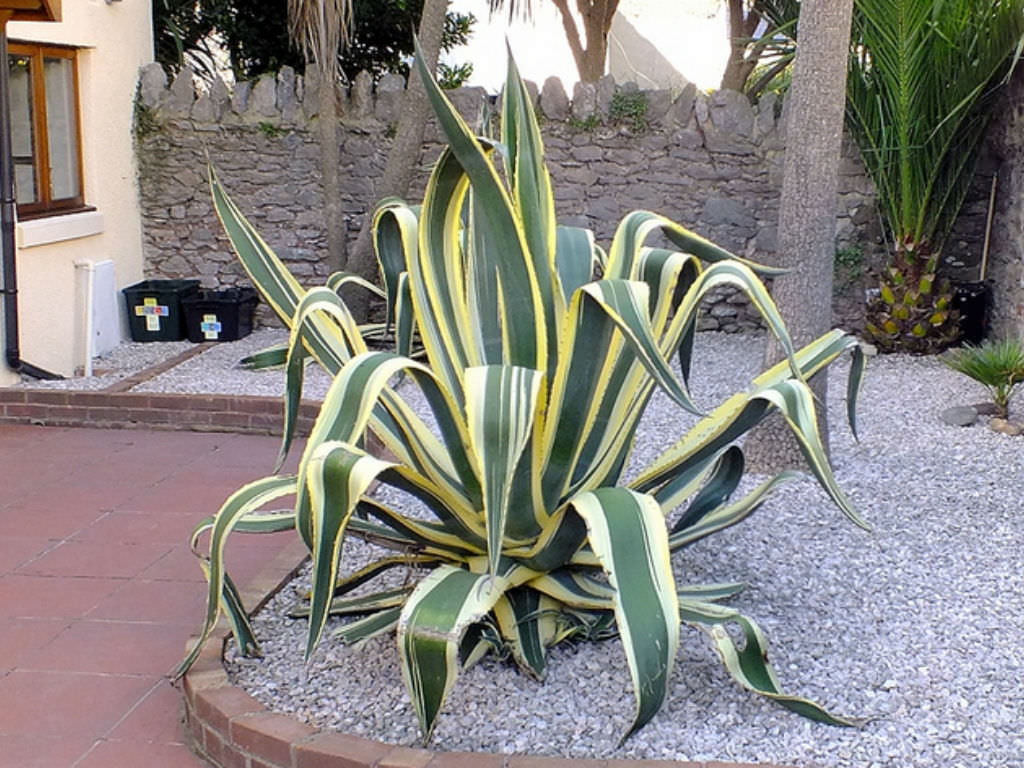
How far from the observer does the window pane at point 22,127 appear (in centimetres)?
722

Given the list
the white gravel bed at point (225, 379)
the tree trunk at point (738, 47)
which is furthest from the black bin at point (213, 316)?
the tree trunk at point (738, 47)

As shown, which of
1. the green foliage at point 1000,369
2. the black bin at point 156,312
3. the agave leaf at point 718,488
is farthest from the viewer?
the black bin at point 156,312

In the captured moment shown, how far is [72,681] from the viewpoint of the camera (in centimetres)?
339

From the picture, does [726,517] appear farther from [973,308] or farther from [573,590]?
[973,308]

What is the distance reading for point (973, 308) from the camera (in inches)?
321

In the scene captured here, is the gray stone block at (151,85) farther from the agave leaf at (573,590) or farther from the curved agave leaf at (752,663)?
the curved agave leaf at (752,663)

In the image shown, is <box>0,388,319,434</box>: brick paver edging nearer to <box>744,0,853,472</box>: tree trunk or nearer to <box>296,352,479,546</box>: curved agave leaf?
<box>744,0,853,472</box>: tree trunk

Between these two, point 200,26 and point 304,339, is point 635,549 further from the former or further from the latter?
point 200,26

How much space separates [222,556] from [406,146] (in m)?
5.39

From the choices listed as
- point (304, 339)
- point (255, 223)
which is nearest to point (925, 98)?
point (255, 223)

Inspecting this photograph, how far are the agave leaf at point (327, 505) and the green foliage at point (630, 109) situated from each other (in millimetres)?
6318

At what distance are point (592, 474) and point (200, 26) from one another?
8885 mm

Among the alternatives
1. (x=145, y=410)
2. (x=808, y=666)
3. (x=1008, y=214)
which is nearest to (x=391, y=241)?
(x=808, y=666)

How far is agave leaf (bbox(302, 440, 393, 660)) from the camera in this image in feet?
8.26
